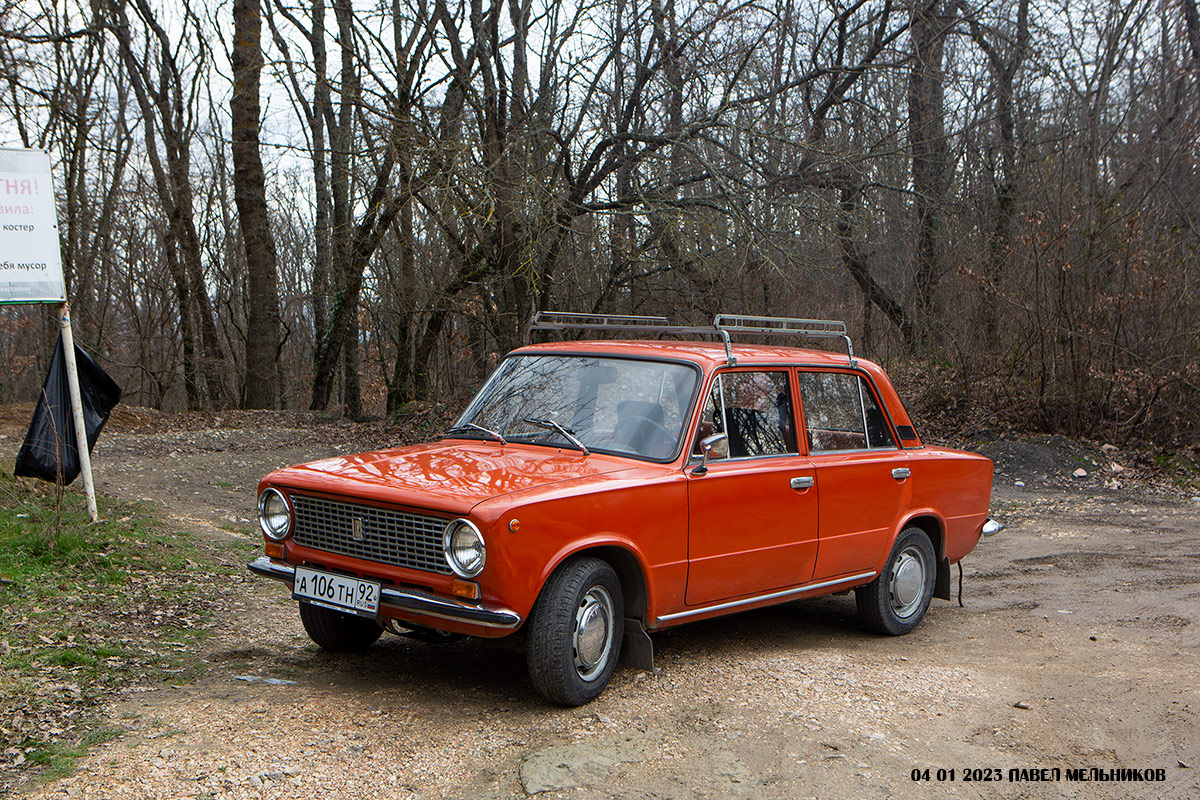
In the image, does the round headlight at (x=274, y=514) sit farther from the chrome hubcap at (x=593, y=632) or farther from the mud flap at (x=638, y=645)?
the mud flap at (x=638, y=645)

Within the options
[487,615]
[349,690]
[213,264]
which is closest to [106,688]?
[349,690]

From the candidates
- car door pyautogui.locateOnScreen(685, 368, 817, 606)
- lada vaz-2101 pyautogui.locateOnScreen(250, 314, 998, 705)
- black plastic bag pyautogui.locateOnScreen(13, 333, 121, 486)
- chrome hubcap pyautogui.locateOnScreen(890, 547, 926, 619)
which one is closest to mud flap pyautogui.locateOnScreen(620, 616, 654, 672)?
lada vaz-2101 pyautogui.locateOnScreen(250, 314, 998, 705)

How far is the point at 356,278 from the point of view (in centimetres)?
1981

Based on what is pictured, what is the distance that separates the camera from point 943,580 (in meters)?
6.92

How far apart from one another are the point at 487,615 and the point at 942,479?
149 inches

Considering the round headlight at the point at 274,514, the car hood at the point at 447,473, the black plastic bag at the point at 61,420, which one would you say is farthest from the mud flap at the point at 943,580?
the black plastic bag at the point at 61,420

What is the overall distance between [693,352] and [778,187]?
32.3 ft

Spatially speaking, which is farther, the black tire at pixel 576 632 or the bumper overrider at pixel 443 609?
the black tire at pixel 576 632

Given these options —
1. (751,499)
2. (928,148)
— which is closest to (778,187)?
(928,148)

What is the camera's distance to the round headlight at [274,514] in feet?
16.2

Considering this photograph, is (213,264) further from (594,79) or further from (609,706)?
(609,706)

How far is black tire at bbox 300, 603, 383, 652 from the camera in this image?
210 inches

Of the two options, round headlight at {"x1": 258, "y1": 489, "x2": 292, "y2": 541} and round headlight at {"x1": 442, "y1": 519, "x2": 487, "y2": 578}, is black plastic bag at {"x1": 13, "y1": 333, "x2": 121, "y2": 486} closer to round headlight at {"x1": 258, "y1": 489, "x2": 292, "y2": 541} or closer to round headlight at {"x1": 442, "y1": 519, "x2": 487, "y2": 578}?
round headlight at {"x1": 258, "y1": 489, "x2": 292, "y2": 541}

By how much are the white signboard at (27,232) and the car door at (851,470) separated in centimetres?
565
